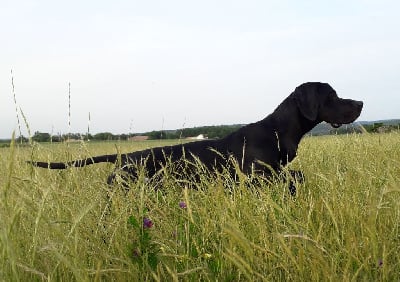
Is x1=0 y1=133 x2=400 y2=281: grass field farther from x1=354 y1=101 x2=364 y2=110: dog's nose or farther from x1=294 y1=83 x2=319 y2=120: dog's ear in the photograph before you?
x1=354 y1=101 x2=364 y2=110: dog's nose

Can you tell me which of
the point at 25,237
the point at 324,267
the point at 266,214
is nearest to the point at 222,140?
the point at 266,214

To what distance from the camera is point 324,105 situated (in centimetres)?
555

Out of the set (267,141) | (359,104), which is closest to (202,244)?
(267,141)

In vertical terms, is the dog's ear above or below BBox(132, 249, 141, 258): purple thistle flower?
above

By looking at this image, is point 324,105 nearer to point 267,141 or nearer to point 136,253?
point 267,141

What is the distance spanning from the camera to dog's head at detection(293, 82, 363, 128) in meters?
5.26

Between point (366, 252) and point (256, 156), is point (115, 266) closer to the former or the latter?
point (366, 252)

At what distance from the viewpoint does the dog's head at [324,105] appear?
5.26m

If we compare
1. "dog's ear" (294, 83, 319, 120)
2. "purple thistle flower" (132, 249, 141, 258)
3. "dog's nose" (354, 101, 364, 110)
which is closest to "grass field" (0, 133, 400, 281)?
"purple thistle flower" (132, 249, 141, 258)

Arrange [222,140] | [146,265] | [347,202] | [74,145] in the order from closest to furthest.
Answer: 1. [146,265]
2. [347,202]
3. [74,145]
4. [222,140]

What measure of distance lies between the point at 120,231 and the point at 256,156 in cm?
310

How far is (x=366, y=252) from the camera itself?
1747 mm

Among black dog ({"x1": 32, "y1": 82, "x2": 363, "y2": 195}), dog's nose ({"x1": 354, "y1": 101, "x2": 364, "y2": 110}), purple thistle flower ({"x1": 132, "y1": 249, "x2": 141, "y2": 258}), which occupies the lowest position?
purple thistle flower ({"x1": 132, "y1": 249, "x2": 141, "y2": 258})

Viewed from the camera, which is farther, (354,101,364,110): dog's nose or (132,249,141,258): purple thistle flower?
(354,101,364,110): dog's nose
